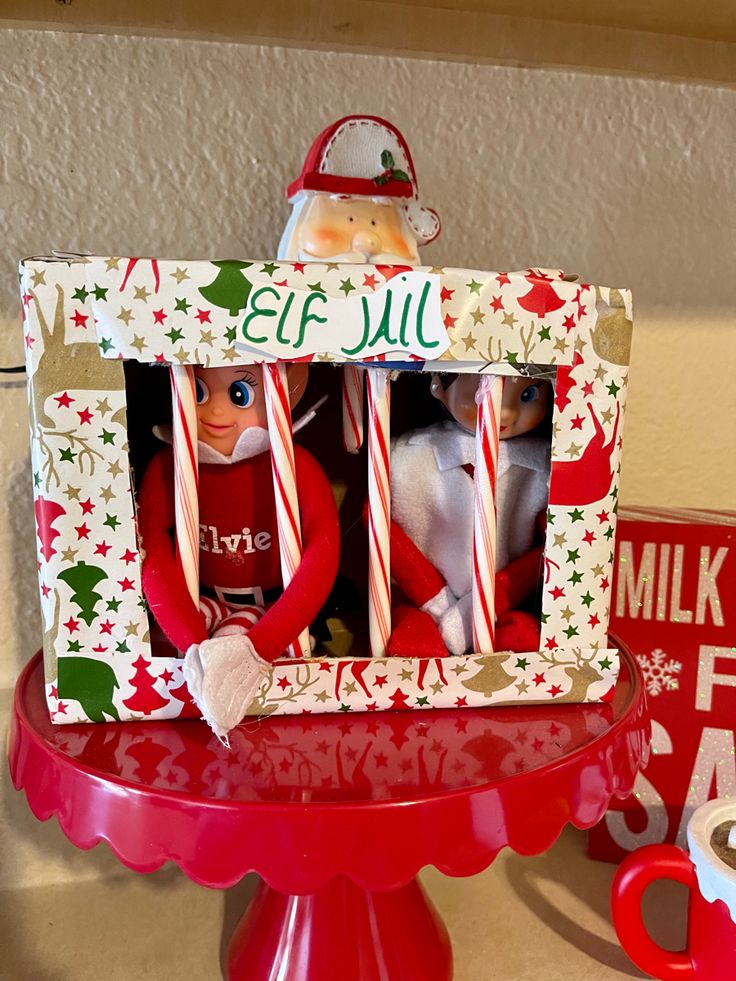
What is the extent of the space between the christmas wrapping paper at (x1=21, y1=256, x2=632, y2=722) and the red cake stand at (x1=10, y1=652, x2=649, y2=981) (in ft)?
0.07

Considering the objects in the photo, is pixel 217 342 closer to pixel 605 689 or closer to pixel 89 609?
pixel 89 609

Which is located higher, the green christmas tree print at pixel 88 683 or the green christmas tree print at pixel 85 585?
the green christmas tree print at pixel 85 585

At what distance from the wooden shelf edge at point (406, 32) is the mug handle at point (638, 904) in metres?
0.62

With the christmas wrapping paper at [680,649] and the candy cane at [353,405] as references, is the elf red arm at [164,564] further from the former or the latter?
the christmas wrapping paper at [680,649]

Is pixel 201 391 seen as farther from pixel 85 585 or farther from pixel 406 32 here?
pixel 406 32

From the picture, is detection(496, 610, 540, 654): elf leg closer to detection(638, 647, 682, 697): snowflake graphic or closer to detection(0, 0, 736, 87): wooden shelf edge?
detection(638, 647, 682, 697): snowflake graphic

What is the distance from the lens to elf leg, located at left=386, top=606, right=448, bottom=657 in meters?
0.51

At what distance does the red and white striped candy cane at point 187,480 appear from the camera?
47cm

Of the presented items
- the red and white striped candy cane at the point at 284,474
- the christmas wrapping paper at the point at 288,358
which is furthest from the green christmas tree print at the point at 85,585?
the red and white striped candy cane at the point at 284,474

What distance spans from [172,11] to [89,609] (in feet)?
1.51

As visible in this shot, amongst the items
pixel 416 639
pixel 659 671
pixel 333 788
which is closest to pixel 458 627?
pixel 416 639

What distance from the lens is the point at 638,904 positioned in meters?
0.52

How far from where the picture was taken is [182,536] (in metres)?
0.49

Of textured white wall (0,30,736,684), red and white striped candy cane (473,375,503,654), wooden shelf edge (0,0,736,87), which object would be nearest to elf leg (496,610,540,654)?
red and white striped candy cane (473,375,503,654)
